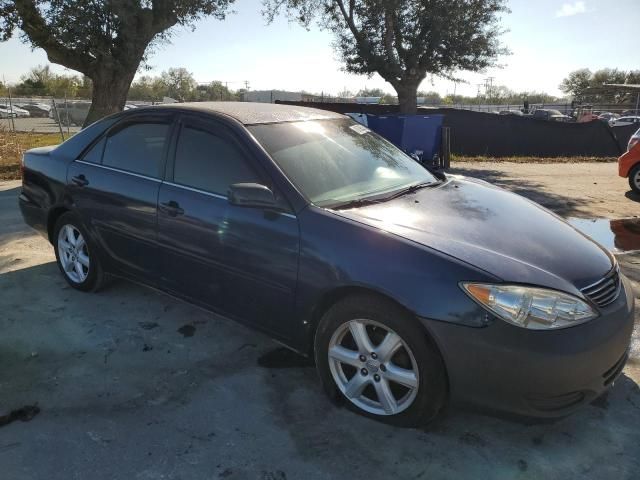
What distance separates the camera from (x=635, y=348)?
3.42 metres

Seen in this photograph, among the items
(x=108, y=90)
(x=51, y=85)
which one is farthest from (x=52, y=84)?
(x=108, y=90)

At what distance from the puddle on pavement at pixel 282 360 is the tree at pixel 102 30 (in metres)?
10.5

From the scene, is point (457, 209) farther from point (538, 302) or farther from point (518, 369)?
point (518, 369)

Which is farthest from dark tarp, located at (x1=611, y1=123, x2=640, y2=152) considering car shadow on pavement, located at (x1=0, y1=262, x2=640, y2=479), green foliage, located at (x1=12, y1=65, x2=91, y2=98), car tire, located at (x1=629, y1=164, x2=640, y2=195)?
green foliage, located at (x1=12, y1=65, x2=91, y2=98)

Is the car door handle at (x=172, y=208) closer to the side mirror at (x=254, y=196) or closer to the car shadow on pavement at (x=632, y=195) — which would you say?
the side mirror at (x=254, y=196)

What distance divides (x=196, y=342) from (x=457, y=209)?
1936 mm

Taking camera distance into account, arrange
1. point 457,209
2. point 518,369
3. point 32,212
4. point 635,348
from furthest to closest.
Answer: point 32,212
point 635,348
point 457,209
point 518,369

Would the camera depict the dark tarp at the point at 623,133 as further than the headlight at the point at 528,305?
Yes

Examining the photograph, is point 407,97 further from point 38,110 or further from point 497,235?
point 38,110

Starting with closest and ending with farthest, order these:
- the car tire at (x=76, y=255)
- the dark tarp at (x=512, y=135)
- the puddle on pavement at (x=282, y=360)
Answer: the puddle on pavement at (x=282, y=360)
the car tire at (x=76, y=255)
the dark tarp at (x=512, y=135)

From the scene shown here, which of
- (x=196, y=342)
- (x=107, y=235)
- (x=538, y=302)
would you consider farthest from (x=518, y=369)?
(x=107, y=235)

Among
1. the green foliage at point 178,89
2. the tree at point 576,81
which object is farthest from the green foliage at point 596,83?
the green foliage at point 178,89

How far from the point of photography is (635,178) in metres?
9.45

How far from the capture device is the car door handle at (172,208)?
10.6 feet
